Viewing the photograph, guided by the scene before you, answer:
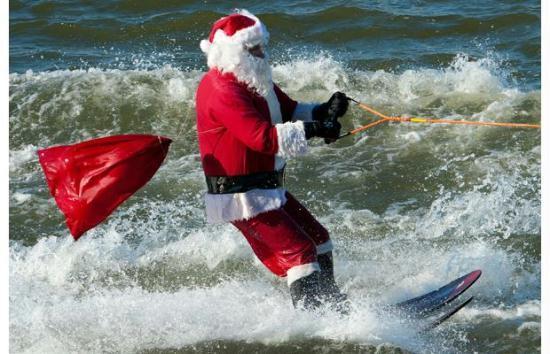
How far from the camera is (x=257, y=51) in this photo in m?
5.45

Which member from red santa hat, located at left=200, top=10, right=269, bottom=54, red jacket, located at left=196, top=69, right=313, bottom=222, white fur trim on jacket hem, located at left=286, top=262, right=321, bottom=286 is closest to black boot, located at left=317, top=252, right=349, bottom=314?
white fur trim on jacket hem, located at left=286, top=262, right=321, bottom=286

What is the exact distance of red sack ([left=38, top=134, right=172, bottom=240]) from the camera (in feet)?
18.4

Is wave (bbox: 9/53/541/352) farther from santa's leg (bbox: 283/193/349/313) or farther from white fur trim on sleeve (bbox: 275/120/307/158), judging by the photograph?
white fur trim on sleeve (bbox: 275/120/307/158)

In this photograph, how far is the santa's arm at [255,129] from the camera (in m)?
5.19

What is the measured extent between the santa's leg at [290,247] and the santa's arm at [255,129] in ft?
1.77

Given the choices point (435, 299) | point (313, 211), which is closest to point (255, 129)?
point (435, 299)

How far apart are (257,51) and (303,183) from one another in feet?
11.8

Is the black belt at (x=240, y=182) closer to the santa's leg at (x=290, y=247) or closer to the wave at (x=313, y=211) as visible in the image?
the santa's leg at (x=290, y=247)

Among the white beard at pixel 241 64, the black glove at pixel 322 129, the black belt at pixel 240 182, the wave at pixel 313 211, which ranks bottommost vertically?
the wave at pixel 313 211

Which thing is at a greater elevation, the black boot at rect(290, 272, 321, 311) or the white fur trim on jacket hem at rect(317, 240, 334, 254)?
the white fur trim on jacket hem at rect(317, 240, 334, 254)

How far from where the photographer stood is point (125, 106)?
424 inches

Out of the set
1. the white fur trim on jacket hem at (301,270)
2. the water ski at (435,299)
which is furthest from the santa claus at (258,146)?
the water ski at (435,299)
